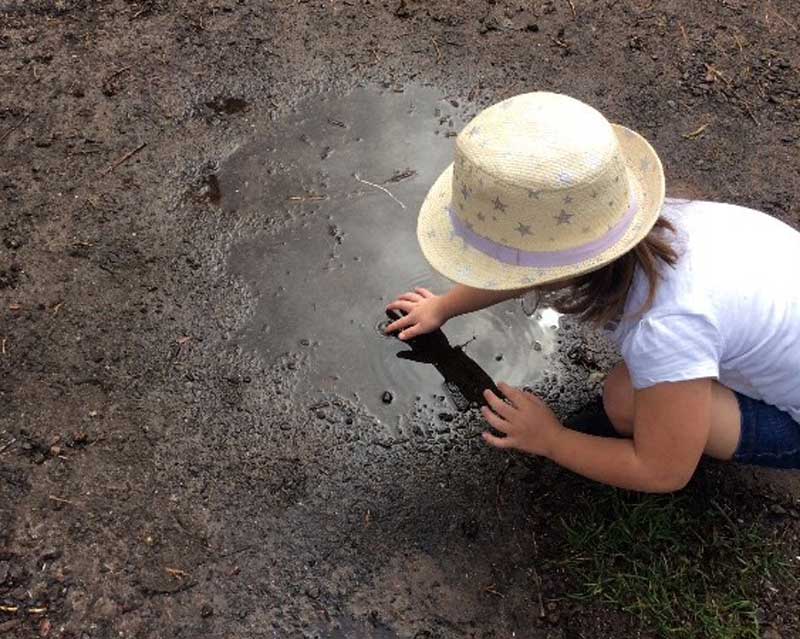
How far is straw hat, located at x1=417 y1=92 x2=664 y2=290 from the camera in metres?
1.43

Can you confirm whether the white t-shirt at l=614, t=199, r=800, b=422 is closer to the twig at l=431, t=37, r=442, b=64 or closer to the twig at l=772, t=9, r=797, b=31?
the twig at l=431, t=37, r=442, b=64

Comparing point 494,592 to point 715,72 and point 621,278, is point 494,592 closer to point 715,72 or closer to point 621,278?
point 621,278

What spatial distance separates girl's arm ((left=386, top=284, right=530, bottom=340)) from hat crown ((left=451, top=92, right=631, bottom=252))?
2.06 feet

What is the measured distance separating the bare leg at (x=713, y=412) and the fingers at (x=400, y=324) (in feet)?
1.94

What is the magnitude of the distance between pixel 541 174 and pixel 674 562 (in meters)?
1.08

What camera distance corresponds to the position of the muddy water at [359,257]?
7.72ft

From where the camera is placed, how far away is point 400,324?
7.77 ft

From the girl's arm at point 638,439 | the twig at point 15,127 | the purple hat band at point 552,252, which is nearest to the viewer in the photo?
the purple hat band at point 552,252

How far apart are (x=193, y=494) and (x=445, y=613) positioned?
26.9 inches

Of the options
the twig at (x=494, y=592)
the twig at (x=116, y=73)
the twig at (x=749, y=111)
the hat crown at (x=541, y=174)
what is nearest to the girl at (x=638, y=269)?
the hat crown at (x=541, y=174)

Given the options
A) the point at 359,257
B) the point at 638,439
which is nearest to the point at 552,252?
the point at 638,439

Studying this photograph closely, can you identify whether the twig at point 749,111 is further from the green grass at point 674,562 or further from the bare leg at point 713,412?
the green grass at point 674,562

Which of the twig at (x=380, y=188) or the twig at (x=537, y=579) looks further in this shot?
the twig at (x=380, y=188)

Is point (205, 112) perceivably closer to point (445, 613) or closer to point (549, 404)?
point (549, 404)
